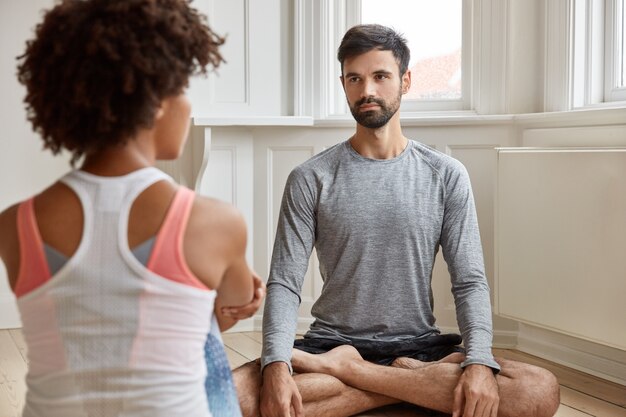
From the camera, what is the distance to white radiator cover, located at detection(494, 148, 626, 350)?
283 centimetres

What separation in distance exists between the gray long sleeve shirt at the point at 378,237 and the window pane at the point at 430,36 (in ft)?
4.28

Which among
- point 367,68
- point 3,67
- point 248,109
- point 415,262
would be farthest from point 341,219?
point 3,67

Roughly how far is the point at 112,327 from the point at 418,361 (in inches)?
62.1

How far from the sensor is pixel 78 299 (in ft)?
3.42

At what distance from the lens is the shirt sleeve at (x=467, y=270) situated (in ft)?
7.79

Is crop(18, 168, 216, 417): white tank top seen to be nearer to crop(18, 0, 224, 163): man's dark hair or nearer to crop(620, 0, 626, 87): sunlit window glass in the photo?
crop(18, 0, 224, 163): man's dark hair

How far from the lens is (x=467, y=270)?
2496mm

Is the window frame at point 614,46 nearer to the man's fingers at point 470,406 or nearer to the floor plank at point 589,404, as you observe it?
the floor plank at point 589,404

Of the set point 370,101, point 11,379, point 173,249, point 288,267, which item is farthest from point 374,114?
point 173,249

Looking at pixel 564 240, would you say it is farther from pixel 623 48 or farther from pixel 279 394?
pixel 279 394

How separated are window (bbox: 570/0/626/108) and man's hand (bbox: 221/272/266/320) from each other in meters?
2.38

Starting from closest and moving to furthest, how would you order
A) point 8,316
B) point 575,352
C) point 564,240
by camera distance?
1. point 564,240
2. point 575,352
3. point 8,316

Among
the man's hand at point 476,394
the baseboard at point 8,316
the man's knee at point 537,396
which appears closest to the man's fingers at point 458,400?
the man's hand at point 476,394

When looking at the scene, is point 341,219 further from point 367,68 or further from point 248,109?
point 248,109
